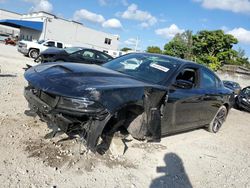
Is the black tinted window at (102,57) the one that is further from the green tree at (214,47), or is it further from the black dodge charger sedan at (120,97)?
the green tree at (214,47)

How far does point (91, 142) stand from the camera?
10.9 ft

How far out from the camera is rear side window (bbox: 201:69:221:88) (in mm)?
5555

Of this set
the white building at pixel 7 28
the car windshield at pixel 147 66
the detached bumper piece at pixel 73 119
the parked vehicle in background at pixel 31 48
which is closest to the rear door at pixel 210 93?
the car windshield at pixel 147 66

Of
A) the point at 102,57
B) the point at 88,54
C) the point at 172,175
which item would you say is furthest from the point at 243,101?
the point at 172,175

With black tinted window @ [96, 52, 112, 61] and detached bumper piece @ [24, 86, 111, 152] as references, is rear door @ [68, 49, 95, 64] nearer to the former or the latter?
black tinted window @ [96, 52, 112, 61]

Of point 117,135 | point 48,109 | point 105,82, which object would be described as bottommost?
point 117,135

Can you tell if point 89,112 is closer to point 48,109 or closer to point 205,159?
point 48,109

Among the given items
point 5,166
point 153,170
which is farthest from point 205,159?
point 5,166

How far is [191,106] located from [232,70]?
32794 millimetres

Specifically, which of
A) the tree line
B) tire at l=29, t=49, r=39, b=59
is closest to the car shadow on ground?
tire at l=29, t=49, r=39, b=59

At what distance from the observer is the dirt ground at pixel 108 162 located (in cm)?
339

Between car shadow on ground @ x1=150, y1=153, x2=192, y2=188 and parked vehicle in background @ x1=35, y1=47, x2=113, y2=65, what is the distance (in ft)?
27.0

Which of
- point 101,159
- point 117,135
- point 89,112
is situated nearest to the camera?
point 89,112

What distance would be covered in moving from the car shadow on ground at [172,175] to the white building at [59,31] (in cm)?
3877
